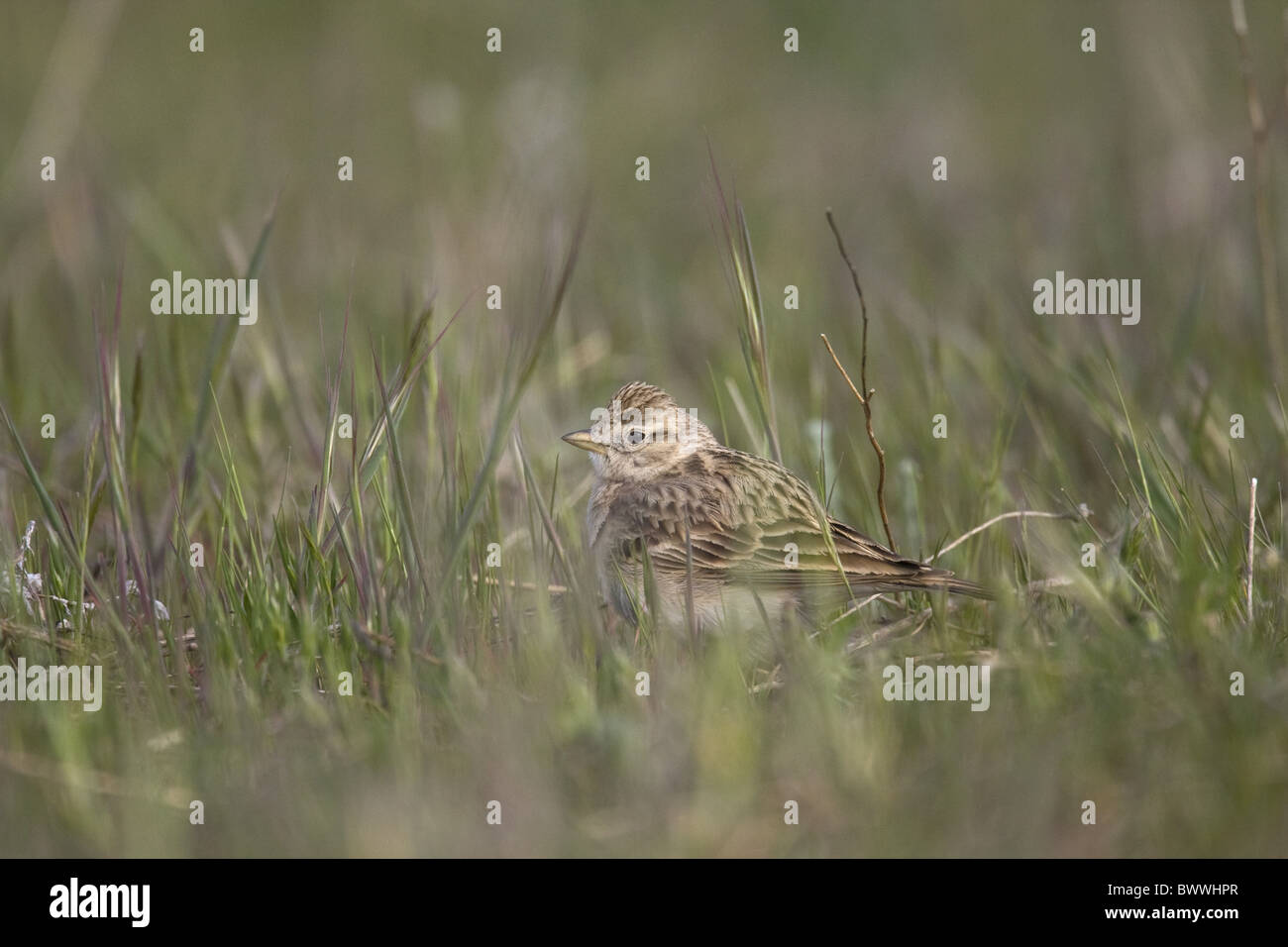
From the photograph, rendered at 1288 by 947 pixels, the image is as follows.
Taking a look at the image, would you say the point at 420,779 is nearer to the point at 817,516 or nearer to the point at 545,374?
the point at 817,516

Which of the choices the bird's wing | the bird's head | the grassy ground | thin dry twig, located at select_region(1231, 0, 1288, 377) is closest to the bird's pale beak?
the bird's head

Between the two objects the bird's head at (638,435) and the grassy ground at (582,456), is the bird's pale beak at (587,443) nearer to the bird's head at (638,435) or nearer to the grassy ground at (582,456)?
the bird's head at (638,435)

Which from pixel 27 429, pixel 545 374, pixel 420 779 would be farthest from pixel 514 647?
pixel 27 429

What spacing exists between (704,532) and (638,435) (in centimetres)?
78

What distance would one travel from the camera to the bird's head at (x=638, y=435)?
651cm

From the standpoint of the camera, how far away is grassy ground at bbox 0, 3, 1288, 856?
3.93 meters

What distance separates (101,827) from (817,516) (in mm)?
2861

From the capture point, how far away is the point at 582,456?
7.78m

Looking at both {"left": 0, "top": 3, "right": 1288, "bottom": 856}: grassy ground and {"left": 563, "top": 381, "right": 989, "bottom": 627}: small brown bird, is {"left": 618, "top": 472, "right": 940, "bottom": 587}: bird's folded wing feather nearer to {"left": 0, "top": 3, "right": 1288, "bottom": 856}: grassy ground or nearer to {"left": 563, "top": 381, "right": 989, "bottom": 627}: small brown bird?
{"left": 563, "top": 381, "right": 989, "bottom": 627}: small brown bird

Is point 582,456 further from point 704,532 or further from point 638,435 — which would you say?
point 704,532

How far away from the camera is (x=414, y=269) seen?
9492 millimetres

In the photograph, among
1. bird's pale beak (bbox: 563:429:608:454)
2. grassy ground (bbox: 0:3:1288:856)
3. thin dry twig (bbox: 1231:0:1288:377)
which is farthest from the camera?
bird's pale beak (bbox: 563:429:608:454)

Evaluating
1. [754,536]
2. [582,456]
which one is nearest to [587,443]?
[754,536]

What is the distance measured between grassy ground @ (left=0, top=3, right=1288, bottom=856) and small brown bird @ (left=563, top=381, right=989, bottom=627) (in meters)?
0.21
